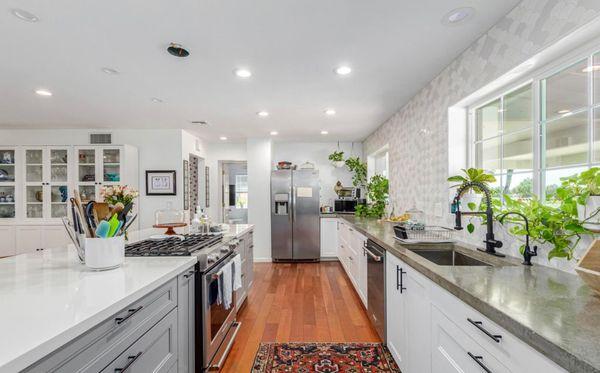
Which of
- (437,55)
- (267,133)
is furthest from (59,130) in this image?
(437,55)

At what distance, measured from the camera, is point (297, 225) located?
5250 millimetres

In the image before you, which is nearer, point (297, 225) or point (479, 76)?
point (479, 76)

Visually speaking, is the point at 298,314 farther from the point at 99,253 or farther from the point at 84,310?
the point at 84,310

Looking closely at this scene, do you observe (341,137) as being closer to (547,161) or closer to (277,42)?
(277,42)

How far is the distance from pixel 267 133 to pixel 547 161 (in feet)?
13.4

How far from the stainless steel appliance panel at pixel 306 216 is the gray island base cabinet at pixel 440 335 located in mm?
3086

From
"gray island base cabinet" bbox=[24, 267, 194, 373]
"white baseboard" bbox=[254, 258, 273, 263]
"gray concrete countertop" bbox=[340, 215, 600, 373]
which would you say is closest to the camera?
"gray concrete countertop" bbox=[340, 215, 600, 373]

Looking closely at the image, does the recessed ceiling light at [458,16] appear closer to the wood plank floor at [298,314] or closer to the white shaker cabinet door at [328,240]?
the wood plank floor at [298,314]

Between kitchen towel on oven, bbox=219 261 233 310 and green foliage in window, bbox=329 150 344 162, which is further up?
green foliage in window, bbox=329 150 344 162

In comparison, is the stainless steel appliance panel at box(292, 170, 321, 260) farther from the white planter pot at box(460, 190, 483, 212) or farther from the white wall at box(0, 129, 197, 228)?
the white planter pot at box(460, 190, 483, 212)

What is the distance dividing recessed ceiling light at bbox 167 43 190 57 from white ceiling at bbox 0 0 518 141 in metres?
0.05

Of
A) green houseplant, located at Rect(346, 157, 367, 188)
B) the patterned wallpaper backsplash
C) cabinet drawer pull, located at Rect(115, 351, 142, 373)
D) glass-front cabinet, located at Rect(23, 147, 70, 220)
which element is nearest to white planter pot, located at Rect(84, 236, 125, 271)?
cabinet drawer pull, located at Rect(115, 351, 142, 373)

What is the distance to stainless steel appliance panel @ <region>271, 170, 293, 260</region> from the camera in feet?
17.2

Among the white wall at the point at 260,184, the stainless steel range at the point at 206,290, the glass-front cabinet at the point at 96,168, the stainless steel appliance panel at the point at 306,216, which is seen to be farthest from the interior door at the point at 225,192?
the stainless steel range at the point at 206,290
